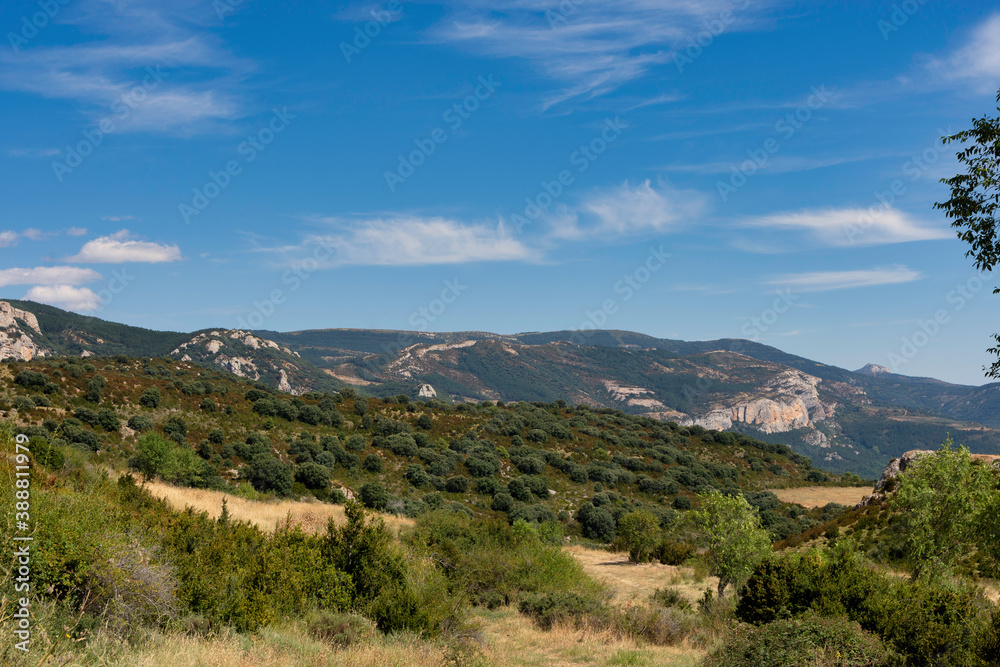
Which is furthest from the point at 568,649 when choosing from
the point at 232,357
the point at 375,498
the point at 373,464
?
the point at 232,357

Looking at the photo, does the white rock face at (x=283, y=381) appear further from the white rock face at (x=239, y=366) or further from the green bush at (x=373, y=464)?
the green bush at (x=373, y=464)

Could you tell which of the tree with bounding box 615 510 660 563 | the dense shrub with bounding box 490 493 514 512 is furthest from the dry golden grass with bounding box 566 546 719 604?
the dense shrub with bounding box 490 493 514 512

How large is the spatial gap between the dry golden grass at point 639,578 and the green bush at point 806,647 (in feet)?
34.8

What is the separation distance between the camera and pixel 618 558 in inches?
1352

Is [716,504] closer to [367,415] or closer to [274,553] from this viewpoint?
[274,553]

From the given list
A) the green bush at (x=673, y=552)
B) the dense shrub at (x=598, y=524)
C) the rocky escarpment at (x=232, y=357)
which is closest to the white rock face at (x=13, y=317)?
the rocky escarpment at (x=232, y=357)

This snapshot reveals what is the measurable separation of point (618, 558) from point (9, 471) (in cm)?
3146

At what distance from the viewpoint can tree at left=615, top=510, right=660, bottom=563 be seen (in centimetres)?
3381

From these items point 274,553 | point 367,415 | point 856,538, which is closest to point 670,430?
point 367,415

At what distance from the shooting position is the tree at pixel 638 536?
1331 inches

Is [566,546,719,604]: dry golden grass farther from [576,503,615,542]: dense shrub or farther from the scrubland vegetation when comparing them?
[576,503,615,542]: dense shrub

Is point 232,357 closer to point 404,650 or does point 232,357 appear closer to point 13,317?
point 13,317

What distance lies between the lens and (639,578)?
88.3ft

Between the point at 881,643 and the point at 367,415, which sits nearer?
the point at 881,643
